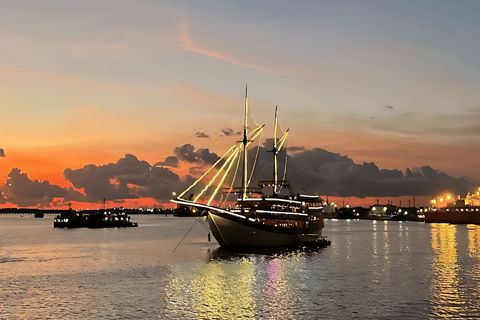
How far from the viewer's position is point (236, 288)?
167 ft

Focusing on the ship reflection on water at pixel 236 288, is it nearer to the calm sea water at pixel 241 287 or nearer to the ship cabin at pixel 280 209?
the calm sea water at pixel 241 287

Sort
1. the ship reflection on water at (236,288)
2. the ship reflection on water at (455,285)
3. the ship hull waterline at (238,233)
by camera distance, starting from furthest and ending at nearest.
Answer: the ship hull waterline at (238,233), the ship reflection on water at (455,285), the ship reflection on water at (236,288)

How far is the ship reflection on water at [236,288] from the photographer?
39906 millimetres

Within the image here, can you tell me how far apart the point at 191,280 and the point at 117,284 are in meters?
8.61

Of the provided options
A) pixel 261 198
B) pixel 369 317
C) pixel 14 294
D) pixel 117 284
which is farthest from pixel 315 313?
pixel 261 198

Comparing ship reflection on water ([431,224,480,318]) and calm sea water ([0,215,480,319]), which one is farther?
ship reflection on water ([431,224,480,318])

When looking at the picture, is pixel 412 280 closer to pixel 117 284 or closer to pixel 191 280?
pixel 191 280

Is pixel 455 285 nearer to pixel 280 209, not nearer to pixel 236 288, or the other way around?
pixel 236 288

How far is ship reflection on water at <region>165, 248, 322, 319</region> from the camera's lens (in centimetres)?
3991

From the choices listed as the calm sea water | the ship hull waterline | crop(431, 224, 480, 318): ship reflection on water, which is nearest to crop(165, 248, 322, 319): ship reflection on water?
the calm sea water

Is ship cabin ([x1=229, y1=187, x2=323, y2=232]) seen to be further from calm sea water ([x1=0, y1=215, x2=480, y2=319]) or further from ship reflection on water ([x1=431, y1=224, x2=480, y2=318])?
ship reflection on water ([x1=431, y1=224, x2=480, y2=318])

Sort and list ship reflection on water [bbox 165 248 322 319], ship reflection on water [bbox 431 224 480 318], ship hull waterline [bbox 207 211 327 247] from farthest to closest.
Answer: ship hull waterline [bbox 207 211 327 247]
ship reflection on water [bbox 431 224 480 318]
ship reflection on water [bbox 165 248 322 319]

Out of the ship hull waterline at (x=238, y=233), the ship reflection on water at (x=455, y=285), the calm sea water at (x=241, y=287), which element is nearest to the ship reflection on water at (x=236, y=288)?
the calm sea water at (x=241, y=287)

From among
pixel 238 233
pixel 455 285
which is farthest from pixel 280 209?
pixel 455 285
